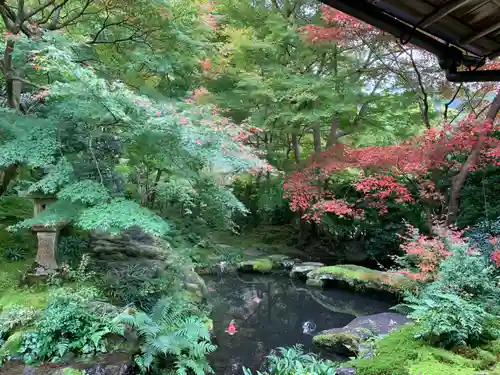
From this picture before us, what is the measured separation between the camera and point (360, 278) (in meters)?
8.58

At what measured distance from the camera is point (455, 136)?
6961 millimetres

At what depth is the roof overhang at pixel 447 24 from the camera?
72.3 inches

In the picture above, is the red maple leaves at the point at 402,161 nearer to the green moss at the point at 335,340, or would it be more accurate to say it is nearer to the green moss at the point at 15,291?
the green moss at the point at 335,340

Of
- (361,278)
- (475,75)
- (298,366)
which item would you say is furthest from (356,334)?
(475,75)

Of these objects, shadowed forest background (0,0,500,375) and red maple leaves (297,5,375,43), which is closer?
shadowed forest background (0,0,500,375)

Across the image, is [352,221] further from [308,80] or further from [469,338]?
[469,338]

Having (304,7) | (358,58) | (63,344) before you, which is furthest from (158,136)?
(304,7)

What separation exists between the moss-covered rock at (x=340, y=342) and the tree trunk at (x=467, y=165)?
4016mm

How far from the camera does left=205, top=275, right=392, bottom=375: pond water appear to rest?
5504mm

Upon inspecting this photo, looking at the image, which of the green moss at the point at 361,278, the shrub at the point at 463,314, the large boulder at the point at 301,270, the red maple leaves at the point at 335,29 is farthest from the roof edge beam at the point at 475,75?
the large boulder at the point at 301,270

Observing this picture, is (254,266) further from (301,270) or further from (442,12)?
(442,12)

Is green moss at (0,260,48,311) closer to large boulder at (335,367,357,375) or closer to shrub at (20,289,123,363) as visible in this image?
shrub at (20,289,123,363)

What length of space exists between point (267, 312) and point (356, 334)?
242 centimetres

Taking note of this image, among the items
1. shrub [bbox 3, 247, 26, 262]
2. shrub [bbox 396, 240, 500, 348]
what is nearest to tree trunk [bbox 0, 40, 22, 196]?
shrub [bbox 3, 247, 26, 262]
